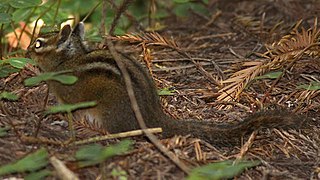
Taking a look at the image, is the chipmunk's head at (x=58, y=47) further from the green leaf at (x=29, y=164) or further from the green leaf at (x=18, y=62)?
the green leaf at (x=29, y=164)

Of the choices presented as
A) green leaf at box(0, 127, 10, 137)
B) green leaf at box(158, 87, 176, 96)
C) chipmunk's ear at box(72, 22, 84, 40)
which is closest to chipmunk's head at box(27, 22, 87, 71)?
chipmunk's ear at box(72, 22, 84, 40)

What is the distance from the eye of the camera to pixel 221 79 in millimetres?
4609

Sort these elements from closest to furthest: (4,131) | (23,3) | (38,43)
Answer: (4,131), (38,43), (23,3)

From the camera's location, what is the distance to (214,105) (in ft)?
14.0

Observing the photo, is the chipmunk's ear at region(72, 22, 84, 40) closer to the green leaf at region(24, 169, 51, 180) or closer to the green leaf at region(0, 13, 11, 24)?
the green leaf at region(0, 13, 11, 24)

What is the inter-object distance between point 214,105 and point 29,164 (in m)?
1.72

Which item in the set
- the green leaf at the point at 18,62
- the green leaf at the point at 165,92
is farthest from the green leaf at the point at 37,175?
the green leaf at the point at 165,92

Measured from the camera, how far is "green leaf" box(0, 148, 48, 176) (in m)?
2.84

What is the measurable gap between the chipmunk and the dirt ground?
0.33 feet

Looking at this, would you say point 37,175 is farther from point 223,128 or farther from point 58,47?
point 58,47

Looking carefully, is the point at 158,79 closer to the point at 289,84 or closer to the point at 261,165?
the point at 289,84

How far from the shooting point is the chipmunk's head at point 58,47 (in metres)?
4.14

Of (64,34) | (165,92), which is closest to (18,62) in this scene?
(64,34)

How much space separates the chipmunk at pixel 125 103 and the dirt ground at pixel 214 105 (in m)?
0.10
